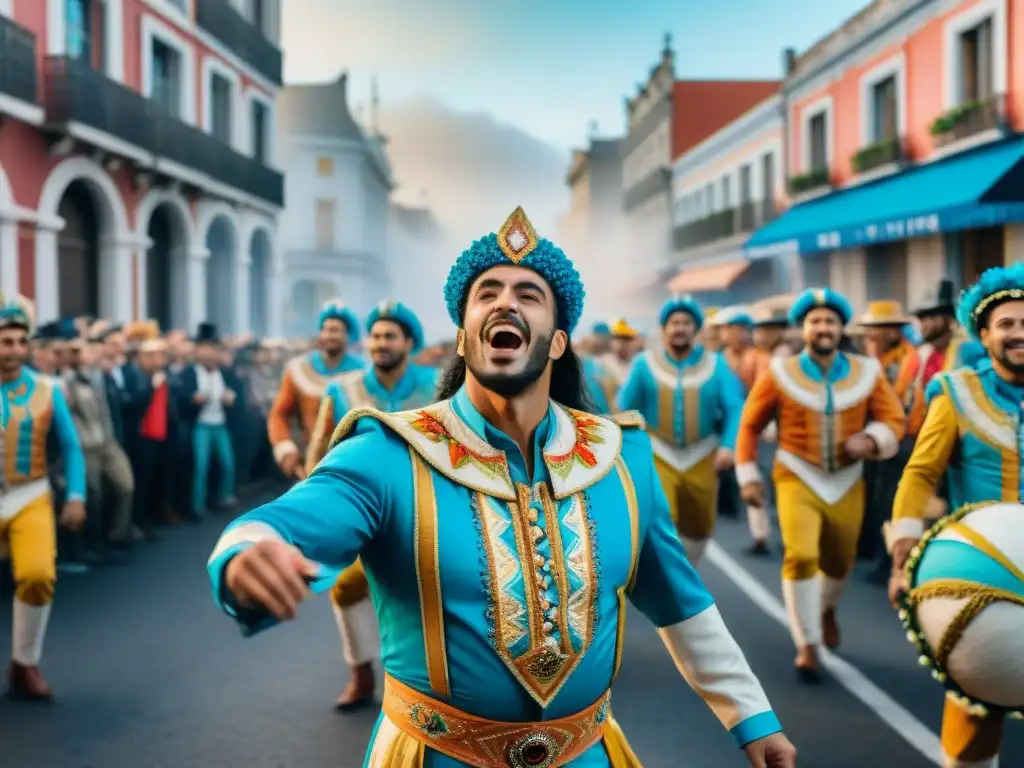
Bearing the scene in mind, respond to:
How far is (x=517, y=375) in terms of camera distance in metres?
2.80

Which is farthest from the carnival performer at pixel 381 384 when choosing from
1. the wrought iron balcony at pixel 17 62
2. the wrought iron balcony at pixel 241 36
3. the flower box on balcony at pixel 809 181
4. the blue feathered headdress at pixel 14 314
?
the flower box on balcony at pixel 809 181

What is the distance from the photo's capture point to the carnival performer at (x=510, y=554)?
2.68m

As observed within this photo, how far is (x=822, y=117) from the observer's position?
28.3m

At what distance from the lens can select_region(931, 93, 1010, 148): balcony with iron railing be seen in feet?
60.1

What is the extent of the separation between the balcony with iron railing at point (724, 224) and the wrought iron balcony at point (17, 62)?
18.8 metres

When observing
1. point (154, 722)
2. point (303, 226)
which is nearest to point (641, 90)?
point (303, 226)

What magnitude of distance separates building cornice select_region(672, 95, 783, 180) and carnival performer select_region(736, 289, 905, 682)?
24694 mm

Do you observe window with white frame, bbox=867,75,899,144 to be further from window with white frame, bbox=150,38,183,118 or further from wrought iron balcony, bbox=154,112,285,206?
window with white frame, bbox=150,38,183,118

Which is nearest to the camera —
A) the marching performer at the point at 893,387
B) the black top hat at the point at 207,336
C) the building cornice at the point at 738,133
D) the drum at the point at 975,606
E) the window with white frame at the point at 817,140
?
the drum at the point at 975,606

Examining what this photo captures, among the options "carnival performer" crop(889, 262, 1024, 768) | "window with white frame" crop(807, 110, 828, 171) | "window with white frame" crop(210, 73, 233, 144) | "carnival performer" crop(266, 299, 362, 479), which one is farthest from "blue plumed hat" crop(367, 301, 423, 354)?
"window with white frame" crop(807, 110, 828, 171)

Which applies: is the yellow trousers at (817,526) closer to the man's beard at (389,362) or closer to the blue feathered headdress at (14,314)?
the man's beard at (389,362)

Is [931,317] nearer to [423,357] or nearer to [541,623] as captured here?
[541,623]

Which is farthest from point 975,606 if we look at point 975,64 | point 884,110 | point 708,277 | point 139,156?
point 708,277

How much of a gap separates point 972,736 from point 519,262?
2.59 meters
